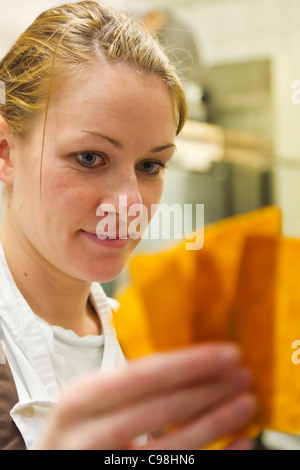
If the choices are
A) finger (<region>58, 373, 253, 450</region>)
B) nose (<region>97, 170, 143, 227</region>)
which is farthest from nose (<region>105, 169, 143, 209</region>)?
finger (<region>58, 373, 253, 450</region>)

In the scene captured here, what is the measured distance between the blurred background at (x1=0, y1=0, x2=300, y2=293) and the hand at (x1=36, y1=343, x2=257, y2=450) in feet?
0.24

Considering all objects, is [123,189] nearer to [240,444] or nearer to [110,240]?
[110,240]

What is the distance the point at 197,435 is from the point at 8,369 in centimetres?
14

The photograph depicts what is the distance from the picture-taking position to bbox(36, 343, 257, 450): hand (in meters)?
0.21

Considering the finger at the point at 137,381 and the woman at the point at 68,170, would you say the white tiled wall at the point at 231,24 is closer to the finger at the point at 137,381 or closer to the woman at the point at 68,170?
the woman at the point at 68,170

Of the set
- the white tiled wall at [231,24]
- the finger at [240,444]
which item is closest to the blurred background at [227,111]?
the white tiled wall at [231,24]

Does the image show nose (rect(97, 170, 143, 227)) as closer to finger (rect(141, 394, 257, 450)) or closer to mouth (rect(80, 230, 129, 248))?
mouth (rect(80, 230, 129, 248))

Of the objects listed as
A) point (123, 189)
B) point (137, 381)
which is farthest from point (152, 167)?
point (137, 381)

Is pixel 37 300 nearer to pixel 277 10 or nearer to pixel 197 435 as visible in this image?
pixel 197 435

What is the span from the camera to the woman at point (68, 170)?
28 centimetres

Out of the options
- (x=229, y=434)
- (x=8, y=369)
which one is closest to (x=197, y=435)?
(x=229, y=434)

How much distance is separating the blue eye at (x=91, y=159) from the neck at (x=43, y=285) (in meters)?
0.08

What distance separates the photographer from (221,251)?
9.2 inches

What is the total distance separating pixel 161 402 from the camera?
0.21 meters
